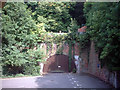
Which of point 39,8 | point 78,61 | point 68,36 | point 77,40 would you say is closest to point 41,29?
point 68,36

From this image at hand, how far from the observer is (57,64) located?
1482 centimetres

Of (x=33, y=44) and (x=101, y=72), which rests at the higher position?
(x=33, y=44)

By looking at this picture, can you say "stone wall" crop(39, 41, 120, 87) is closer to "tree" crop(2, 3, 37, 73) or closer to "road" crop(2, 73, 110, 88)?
"road" crop(2, 73, 110, 88)

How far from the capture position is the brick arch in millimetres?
14594

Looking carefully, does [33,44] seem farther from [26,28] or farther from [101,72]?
[101,72]

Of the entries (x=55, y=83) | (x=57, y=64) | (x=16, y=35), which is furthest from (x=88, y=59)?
(x=16, y=35)

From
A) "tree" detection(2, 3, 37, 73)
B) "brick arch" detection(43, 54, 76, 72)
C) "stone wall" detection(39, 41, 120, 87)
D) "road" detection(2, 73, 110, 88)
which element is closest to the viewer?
"road" detection(2, 73, 110, 88)

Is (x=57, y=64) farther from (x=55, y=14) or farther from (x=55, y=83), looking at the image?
(x=55, y=14)

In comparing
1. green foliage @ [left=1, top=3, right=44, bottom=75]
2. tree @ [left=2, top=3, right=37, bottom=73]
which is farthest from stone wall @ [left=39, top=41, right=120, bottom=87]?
tree @ [left=2, top=3, right=37, bottom=73]

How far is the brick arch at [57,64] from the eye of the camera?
14.6 metres

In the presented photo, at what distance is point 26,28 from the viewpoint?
1250 cm

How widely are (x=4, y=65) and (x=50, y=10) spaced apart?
10.5 m

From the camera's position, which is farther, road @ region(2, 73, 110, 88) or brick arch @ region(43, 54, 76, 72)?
brick arch @ region(43, 54, 76, 72)

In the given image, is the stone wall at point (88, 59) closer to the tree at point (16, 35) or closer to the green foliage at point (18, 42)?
the green foliage at point (18, 42)
